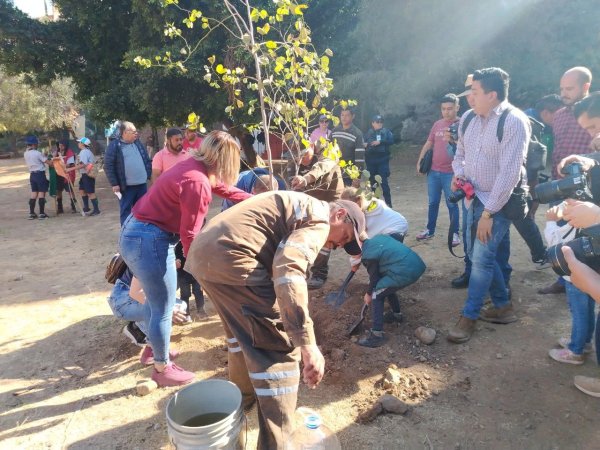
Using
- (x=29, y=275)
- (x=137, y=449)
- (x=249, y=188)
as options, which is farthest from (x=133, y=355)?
(x=29, y=275)

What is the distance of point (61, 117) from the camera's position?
83.1 feet

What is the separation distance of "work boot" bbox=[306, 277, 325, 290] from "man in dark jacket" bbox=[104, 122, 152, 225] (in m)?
3.23

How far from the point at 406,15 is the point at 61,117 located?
21172 millimetres

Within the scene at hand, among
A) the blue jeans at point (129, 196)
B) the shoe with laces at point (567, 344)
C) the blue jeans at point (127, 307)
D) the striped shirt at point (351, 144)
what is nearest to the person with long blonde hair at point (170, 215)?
the blue jeans at point (127, 307)

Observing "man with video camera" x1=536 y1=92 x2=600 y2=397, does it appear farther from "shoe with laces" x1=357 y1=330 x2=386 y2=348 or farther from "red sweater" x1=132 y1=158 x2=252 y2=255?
"red sweater" x1=132 y1=158 x2=252 y2=255

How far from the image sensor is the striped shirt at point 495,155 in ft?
9.78

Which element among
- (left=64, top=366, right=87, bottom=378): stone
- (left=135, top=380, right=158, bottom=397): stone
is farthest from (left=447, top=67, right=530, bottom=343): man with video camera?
(left=64, top=366, right=87, bottom=378): stone

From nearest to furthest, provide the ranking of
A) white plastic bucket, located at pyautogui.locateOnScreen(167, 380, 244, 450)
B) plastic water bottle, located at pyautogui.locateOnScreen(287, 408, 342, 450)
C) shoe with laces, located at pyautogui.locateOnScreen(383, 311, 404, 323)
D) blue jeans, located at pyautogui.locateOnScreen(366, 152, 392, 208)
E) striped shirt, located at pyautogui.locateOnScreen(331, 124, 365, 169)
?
white plastic bucket, located at pyautogui.locateOnScreen(167, 380, 244, 450) → plastic water bottle, located at pyautogui.locateOnScreen(287, 408, 342, 450) → shoe with laces, located at pyautogui.locateOnScreen(383, 311, 404, 323) → striped shirt, located at pyautogui.locateOnScreen(331, 124, 365, 169) → blue jeans, located at pyautogui.locateOnScreen(366, 152, 392, 208)

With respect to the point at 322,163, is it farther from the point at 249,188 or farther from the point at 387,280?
the point at 387,280

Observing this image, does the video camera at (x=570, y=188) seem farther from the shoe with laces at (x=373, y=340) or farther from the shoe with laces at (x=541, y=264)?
the shoe with laces at (x=541, y=264)

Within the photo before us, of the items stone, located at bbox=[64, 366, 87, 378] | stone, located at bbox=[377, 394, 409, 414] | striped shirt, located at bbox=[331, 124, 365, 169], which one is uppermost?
striped shirt, located at bbox=[331, 124, 365, 169]

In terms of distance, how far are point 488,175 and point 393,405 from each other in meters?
1.78

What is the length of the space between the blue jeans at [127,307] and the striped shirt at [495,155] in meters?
2.64

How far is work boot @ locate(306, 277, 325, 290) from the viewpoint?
4.51 meters
